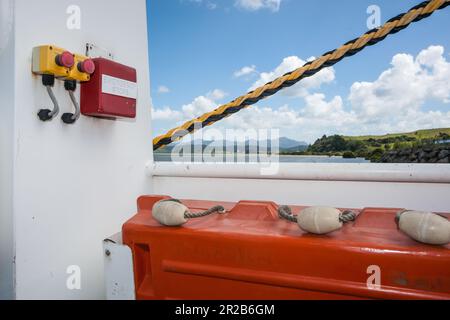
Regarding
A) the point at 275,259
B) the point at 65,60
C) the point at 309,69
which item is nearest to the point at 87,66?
the point at 65,60

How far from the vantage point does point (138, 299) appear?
830 millimetres

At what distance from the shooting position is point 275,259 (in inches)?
27.7

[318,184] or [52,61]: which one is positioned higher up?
[52,61]

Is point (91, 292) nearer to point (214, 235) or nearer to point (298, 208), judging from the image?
point (214, 235)

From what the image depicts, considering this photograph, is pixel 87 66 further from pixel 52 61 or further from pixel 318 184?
pixel 318 184

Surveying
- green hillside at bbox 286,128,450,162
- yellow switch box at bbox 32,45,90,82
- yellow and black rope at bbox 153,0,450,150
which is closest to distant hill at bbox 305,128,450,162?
green hillside at bbox 286,128,450,162

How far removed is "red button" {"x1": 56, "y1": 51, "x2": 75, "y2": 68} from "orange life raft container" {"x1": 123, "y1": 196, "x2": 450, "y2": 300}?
1.56ft

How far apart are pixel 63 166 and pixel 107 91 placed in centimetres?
28

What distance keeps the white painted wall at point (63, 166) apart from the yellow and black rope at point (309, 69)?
0.85 feet

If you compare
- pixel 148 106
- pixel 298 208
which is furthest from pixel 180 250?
pixel 148 106

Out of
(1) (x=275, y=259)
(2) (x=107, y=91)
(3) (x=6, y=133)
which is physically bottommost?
(1) (x=275, y=259)

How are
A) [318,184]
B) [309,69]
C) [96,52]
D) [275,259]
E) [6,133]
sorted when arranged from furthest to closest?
[309,69] → [318,184] → [96,52] → [6,133] → [275,259]

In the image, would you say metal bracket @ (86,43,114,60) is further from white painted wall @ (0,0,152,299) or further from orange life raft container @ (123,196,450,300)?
orange life raft container @ (123,196,450,300)

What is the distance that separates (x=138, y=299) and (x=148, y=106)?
89cm
